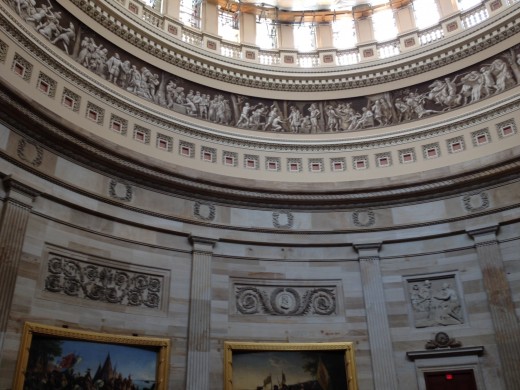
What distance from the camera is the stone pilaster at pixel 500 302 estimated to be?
15.3 meters

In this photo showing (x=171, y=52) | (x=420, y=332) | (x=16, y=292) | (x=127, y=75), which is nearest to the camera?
(x=16, y=292)

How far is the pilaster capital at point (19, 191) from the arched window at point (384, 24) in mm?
15829

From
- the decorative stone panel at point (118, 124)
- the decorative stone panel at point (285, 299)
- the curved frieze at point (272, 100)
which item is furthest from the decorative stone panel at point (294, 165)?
the decorative stone panel at point (118, 124)

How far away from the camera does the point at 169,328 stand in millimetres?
15758

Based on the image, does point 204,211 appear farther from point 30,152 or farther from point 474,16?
point 474,16

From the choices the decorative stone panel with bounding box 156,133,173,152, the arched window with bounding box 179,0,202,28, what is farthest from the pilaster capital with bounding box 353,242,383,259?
the arched window with bounding box 179,0,202,28

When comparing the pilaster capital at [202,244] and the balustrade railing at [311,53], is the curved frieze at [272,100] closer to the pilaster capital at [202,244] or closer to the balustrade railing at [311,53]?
the balustrade railing at [311,53]

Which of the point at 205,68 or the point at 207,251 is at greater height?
the point at 205,68

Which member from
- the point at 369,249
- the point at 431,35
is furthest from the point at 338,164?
the point at 431,35

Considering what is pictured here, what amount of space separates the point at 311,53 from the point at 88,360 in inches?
609

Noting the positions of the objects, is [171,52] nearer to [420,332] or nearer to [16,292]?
[16,292]

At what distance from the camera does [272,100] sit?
21297 mm

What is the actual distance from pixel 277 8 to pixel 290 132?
21.5 ft

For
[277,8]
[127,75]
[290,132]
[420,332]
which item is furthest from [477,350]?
[277,8]
